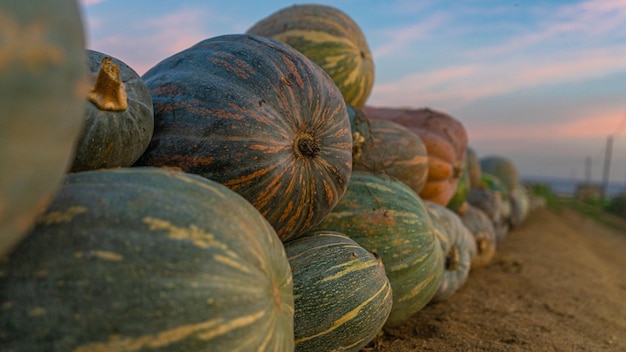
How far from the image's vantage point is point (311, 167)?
2.43 metres

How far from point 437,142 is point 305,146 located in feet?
9.92

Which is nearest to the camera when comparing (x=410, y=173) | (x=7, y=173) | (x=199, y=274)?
(x=7, y=173)

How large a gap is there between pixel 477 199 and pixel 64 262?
7053 millimetres

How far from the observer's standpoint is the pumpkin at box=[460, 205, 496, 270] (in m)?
5.69

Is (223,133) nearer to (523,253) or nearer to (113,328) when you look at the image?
(113,328)

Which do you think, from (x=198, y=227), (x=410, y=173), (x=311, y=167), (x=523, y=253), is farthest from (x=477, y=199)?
(x=198, y=227)

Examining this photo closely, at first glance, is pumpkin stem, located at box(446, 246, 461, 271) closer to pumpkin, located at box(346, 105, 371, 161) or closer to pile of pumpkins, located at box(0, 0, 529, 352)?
pile of pumpkins, located at box(0, 0, 529, 352)

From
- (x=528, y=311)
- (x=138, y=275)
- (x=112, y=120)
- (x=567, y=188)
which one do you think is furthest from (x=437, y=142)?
(x=567, y=188)

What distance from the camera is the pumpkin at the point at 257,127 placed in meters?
2.24

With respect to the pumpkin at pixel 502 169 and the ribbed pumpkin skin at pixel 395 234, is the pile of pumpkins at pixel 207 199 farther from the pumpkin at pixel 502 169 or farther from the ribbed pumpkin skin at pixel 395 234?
the pumpkin at pixel 502 169

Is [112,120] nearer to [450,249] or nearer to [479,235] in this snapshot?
[450,249]

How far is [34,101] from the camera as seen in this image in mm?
998

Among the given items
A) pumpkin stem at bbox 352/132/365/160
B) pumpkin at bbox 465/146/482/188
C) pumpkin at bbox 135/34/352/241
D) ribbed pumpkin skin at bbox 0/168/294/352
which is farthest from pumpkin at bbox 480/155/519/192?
ribbed pumpkin skin at bbox 0/168/294/352

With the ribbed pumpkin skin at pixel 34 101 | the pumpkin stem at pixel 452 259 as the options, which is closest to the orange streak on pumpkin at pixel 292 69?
the ribbed pumpkin skin at pixel 34 101
